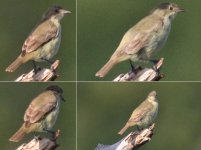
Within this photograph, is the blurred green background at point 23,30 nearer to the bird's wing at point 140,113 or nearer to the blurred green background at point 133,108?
the blurred green background at point 133,108

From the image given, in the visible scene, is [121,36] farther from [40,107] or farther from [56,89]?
[40,107]

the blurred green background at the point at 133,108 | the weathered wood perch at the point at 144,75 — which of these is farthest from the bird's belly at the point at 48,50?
the weathered wood perch at the point at 144,75

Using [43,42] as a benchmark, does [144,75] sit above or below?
below

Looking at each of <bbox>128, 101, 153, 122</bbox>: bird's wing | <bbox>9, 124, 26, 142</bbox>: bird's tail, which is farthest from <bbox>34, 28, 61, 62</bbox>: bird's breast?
<bbox>128, 101, 153, 122</bbox>: bird's wing

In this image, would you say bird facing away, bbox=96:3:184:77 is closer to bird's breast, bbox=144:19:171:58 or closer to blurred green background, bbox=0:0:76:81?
bird's breast, bbox=144:19:171:58

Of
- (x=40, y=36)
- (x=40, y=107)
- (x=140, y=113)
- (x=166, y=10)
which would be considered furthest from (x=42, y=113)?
(x=166, y=10)

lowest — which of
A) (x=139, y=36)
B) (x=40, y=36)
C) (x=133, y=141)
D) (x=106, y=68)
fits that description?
(x=133, y=141)

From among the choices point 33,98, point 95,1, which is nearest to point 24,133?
point 33,98
